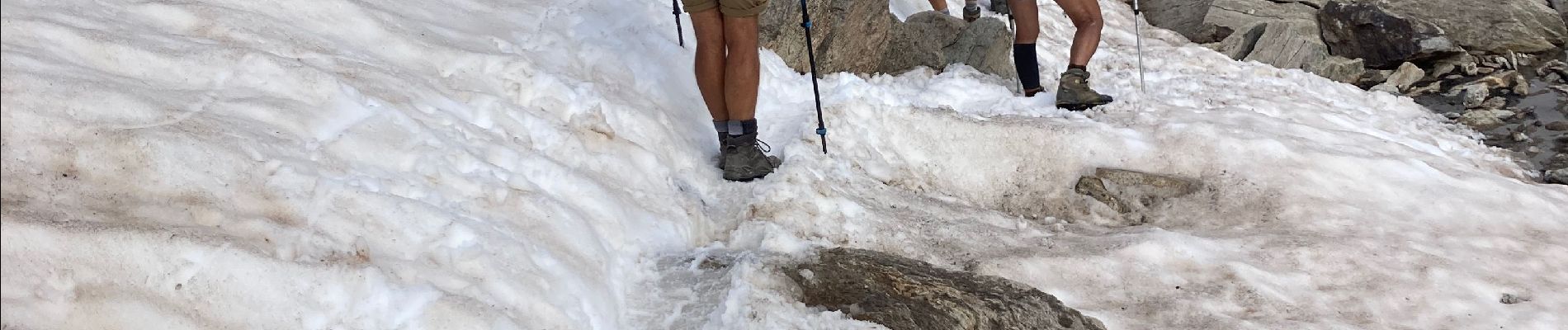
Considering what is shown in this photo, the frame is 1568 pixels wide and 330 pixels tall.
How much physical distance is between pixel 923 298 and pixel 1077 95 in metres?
3.93

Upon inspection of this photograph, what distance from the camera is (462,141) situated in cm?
486

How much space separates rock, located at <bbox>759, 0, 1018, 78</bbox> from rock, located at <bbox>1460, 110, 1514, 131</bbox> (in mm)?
3759

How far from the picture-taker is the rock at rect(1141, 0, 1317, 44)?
465 inches

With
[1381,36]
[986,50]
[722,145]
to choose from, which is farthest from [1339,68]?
[722,145]

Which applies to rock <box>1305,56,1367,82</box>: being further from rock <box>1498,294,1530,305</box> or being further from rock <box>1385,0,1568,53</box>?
rock <box>1498,294,1530,305</box>

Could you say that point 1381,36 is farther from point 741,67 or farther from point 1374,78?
point 741,67

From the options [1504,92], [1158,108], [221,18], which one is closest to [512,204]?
[221,18]

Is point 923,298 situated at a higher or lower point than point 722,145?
higher

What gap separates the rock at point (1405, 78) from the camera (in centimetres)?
1012

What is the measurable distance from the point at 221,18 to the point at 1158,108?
239 inches

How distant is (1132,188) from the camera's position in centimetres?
624

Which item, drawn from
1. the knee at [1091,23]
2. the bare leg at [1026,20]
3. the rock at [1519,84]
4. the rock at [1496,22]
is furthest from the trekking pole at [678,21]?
the rock at [1496,22]

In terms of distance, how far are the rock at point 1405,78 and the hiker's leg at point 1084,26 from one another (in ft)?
12.2

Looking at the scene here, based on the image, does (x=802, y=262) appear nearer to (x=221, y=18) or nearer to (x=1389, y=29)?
(x=221, y=18)
